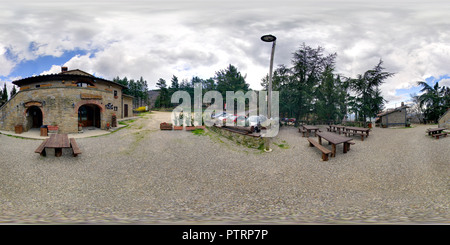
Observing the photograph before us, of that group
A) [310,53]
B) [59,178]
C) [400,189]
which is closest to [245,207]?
[400,189]

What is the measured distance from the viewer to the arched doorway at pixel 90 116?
1242 centimetres

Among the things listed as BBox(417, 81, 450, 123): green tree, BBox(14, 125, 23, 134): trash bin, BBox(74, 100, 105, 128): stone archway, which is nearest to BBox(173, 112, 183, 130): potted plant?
BBox(74, 100, 105, 128): stone archway

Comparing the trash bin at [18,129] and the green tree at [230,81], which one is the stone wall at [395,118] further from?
the trash bin at [18,129]

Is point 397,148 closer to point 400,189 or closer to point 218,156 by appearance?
point 400,189

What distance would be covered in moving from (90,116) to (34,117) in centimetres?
314

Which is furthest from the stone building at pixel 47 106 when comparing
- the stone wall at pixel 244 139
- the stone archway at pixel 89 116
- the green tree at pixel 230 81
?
the green tree at pixel 230 81

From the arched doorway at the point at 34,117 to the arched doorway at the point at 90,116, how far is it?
7.84 feet

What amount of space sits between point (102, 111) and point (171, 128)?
5.01m

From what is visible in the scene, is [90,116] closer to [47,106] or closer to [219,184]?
[47,106]

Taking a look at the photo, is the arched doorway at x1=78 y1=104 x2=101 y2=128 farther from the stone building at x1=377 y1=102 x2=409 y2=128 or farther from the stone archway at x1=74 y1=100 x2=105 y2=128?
the stone building at x1=377 y1=102 x2=409 y2=128

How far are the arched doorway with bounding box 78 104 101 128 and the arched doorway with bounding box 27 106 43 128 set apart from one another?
7.84 feet

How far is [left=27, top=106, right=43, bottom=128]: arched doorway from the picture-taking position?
952 cm

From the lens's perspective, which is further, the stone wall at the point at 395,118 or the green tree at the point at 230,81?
the green tree at the point at 230,81

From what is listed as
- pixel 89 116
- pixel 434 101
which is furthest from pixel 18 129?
pixel 434 101
